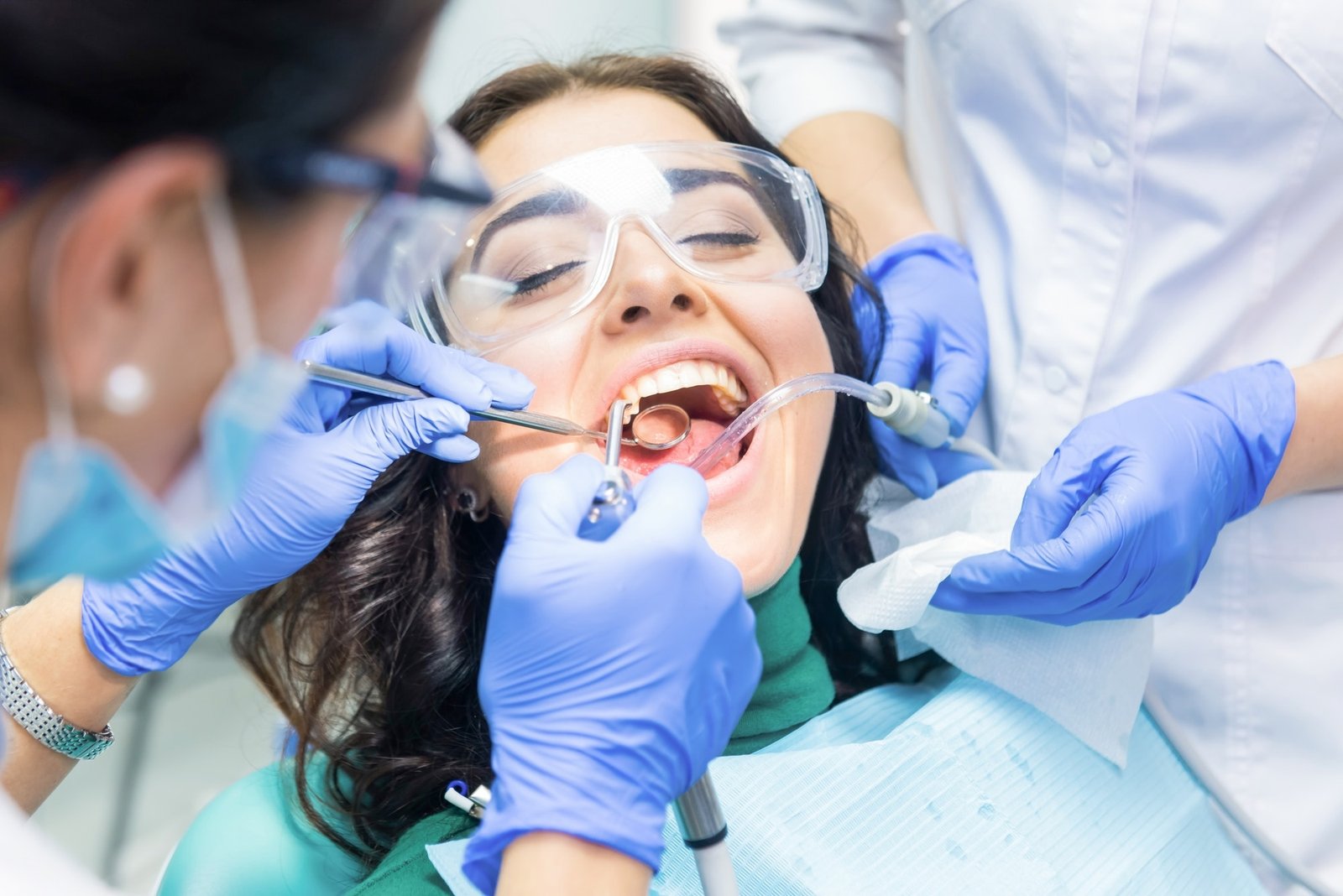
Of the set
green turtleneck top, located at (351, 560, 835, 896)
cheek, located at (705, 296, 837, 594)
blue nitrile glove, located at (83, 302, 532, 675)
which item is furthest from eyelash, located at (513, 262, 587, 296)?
green turtleneck top, located at (351, 560, 835, 896)

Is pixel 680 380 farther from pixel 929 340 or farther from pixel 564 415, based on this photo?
pixel 929 340

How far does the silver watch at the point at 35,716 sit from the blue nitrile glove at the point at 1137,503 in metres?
1.01

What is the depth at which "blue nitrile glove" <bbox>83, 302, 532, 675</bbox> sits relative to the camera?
1.21 m

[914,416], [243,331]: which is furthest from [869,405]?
[243,331]

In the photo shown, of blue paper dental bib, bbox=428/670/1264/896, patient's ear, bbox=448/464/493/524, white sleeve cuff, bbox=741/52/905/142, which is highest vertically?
white sleeve cuff, bbox=741/52/905/142

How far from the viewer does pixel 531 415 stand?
4.09 ft

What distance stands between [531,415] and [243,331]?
60 cm

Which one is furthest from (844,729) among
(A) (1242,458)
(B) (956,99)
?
(B) (956,99)

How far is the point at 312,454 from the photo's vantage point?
1.25 metres

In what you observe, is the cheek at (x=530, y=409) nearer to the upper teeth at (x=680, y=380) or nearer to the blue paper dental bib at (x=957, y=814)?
the upper teeth at (x=680, y=380)

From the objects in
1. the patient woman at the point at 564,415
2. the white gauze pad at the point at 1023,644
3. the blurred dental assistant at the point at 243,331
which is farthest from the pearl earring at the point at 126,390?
the white gauze pad at the point at 1023,644

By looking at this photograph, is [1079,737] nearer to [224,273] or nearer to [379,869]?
[379,869]

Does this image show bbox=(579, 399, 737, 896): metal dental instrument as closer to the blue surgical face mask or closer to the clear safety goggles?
the blue surgical face mask

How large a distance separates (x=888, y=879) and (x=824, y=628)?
539mm
